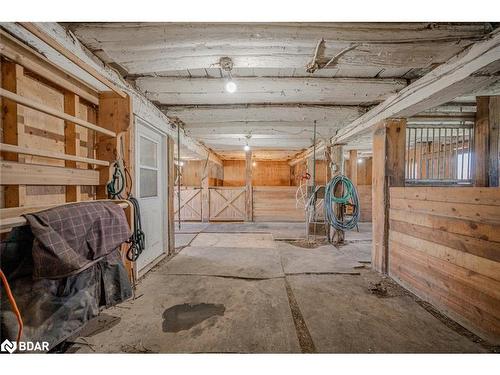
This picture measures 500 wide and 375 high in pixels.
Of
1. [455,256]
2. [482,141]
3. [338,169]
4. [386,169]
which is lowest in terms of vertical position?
[455,256]

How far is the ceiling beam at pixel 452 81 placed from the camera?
1.89 meters

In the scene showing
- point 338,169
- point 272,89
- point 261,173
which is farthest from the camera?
point 261,173

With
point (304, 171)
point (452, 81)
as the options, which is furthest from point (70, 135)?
point (304, 171)

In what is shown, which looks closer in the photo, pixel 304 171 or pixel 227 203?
pixel 227 203

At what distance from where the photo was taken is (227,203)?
8633 mm

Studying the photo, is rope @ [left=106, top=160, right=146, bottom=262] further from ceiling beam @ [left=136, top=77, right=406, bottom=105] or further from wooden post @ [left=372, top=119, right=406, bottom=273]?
wooden post @ [left=372, top=119, right=406, bottom=273]

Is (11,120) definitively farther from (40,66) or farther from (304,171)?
(304,171)

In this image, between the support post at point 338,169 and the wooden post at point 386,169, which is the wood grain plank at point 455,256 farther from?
the support post at point 338,169

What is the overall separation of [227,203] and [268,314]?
254 inches

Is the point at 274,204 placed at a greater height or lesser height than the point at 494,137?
lesser

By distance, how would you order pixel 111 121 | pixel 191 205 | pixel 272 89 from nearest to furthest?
pixel 111 121, pixel 272 89, pixel 191 205

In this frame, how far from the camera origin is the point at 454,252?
2307 mm

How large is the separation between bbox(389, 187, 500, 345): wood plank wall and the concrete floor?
21cm

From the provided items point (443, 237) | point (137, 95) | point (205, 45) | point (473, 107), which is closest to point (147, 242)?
point (137, 95)
